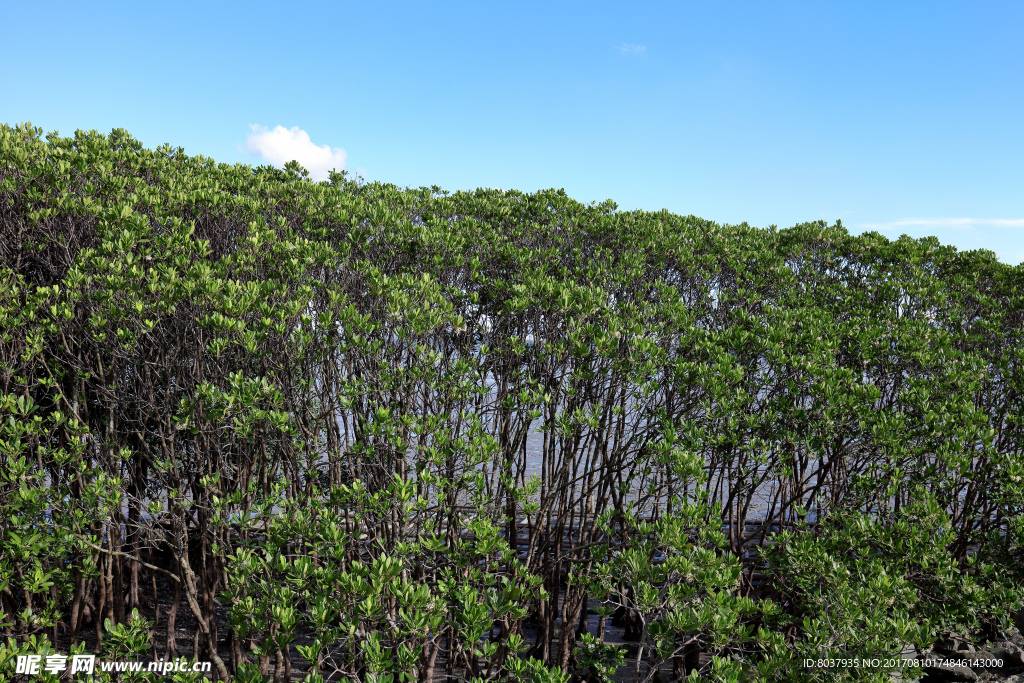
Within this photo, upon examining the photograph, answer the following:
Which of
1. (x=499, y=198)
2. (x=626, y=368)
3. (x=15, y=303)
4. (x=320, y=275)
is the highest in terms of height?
(x=499, y=198)

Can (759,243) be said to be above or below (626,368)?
above

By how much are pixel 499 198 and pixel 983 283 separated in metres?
10.6

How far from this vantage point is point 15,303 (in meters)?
7.92

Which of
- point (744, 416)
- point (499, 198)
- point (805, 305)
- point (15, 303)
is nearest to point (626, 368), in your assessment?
point (744, 416)

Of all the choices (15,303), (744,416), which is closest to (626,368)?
(744,416)

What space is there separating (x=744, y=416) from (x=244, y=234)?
794 centimetres

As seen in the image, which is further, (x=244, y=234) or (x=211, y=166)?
(x=211, y=166)

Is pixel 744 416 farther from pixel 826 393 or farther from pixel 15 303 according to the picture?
pixel 15 303

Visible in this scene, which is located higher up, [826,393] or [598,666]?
[826,393]

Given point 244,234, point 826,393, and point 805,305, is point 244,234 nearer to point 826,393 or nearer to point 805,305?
point 826,393

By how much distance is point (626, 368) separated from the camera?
826cm

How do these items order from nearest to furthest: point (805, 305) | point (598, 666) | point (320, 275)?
point (598, 666) → point (320, 275) → point (805, 305)

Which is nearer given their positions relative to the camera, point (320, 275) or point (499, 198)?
point (320, 275)

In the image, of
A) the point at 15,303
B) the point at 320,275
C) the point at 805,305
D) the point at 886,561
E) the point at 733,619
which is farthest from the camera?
the point at 805,305
